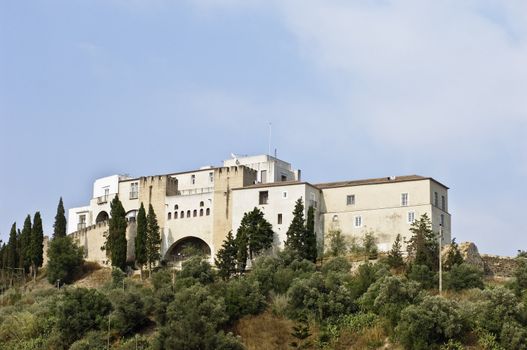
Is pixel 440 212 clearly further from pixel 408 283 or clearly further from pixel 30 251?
pixel 30 251

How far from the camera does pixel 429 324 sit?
168 ft

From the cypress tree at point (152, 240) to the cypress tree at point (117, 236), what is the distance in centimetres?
200

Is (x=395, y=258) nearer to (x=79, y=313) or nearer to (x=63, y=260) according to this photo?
(x=79, y=313)

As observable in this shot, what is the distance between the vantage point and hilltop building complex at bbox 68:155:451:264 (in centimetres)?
7162

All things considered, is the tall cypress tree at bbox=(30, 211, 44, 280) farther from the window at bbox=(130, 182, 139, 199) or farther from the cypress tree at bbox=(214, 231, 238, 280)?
the cypress tree at bbox=(214, 231, 238, 280)

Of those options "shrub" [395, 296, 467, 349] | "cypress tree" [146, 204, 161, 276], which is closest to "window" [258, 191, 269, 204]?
"cypress tree" [146, 204, 161, 276]

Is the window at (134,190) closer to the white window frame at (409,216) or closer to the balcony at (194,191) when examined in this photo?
the balcony at (194,191)

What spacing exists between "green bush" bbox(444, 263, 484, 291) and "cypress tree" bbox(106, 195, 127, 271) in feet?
84.0

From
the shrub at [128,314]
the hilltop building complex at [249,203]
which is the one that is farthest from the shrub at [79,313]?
the hilltop building complex at [249,203]

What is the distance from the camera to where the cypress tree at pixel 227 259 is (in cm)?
6856

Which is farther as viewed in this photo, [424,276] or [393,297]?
[424,276]

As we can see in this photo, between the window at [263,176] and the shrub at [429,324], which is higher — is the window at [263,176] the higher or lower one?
the higher one

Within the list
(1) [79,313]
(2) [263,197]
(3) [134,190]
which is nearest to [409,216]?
(2) [263,197]

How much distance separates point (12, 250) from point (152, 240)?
1353 centimetres
